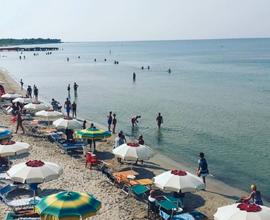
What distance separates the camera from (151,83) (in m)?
61.6

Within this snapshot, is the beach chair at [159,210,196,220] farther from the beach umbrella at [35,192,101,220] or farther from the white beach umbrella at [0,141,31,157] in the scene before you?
the white beach umbrella at [0,141,31,157]

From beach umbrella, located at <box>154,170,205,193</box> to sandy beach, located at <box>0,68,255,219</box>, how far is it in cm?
125

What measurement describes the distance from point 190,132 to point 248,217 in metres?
19.2

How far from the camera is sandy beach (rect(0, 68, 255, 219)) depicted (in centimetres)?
1385

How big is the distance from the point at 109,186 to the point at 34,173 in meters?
3.61

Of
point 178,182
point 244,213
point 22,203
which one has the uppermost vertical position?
point 244,213

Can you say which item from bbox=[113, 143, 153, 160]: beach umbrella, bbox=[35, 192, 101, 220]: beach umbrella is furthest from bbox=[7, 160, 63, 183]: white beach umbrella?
bbox=[113, 143, 153, 160]: beach umbrella

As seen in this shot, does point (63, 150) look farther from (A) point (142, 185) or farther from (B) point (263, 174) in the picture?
(B) point (263, 174)

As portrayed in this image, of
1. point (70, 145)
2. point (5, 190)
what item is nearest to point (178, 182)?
point (5, 190)

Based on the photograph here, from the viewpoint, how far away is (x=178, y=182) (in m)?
13.3

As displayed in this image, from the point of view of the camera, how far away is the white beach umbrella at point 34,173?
1302 cm

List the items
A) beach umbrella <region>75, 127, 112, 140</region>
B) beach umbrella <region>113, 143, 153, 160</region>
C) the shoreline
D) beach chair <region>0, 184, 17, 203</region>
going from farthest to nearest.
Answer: beach umbrella <region>75, 127, 112, 140</region> → the shoreline → beach umbrella <region>113, 143, 153, 160</region> → beach chair <region>0, 184, 17, 203</region>

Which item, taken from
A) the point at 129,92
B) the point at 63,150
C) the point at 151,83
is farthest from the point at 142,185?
the point at 151,83

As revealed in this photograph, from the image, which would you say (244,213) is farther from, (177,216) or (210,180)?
(210,180)
